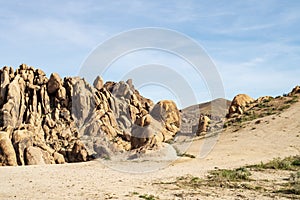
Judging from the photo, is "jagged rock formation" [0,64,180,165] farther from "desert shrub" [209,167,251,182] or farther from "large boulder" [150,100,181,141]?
"desert shrub" [209,167,251,182]

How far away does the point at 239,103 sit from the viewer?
1849 inches

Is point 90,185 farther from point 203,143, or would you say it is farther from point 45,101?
point 45,101

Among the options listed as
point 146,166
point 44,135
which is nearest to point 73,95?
point 44,135

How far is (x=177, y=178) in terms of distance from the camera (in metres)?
18.2

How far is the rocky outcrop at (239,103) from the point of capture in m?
45.3

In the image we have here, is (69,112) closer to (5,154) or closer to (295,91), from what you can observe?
(295,91)

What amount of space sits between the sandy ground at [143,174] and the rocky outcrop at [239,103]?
10.2 meters

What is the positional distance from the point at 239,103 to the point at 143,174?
29.9 meters

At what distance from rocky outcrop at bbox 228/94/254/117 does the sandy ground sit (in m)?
10.2

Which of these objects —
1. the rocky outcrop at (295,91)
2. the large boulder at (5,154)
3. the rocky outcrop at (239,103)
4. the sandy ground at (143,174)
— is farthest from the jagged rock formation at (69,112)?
the large boulder at (5,154)

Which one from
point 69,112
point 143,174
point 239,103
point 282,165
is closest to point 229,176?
point 143,174

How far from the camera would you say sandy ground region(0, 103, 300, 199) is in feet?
47.5

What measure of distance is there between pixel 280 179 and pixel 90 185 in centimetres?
919

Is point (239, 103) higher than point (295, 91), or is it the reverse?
point (295, 91)
